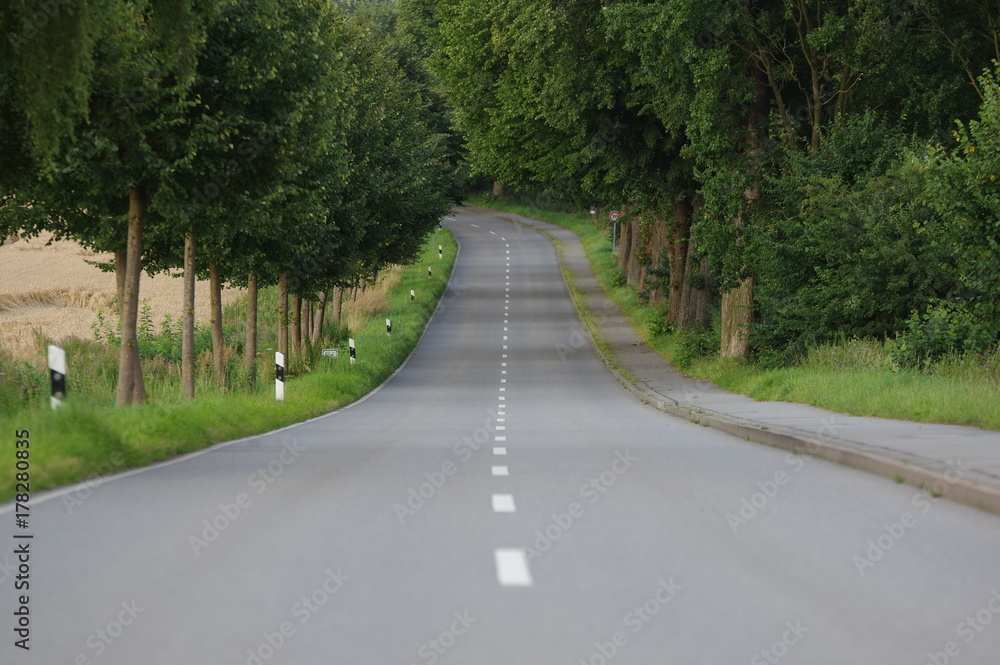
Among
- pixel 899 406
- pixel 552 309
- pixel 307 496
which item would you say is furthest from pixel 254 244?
pixel 552 309

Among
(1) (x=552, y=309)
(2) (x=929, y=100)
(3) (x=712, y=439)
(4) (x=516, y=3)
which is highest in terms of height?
(4) (x=516, y=3)

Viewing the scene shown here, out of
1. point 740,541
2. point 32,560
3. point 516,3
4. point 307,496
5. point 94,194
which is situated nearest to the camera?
point 32,560

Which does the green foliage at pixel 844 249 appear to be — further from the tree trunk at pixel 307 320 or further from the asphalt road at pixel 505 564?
the tree trunk at pixel 307 320

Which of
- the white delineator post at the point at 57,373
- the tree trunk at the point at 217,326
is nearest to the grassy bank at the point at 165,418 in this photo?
the white delineator post at the point at 57,373

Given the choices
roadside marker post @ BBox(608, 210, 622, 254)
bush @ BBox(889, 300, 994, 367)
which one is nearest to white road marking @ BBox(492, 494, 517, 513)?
bush @ BBox(889, 300, 994, 367)

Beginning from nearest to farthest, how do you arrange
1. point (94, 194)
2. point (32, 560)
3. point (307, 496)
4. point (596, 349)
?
point (32, 560) < point (307, 496) < point (94, 194) < point (596, 349)

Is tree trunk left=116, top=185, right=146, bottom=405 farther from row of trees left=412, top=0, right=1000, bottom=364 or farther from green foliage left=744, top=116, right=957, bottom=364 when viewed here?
green foliage left=744, top=116, right=957, bottom=364

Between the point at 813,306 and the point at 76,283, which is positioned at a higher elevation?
the point at 813,306

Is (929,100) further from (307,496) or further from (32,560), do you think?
(32,560)

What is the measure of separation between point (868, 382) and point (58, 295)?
139 feet

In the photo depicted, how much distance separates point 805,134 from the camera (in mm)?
30906

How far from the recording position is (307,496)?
10.0 meters

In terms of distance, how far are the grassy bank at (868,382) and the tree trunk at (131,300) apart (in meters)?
10.8

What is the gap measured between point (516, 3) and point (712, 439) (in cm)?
2352
